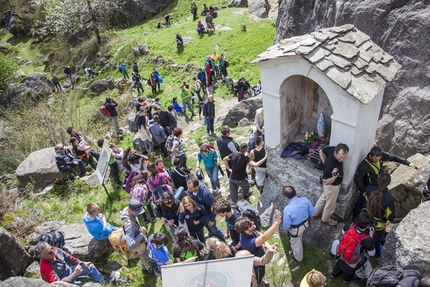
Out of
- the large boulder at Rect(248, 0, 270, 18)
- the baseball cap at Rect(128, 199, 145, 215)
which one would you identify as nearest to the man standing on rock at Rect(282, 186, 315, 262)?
the baseball cap at Rect(128, 199, 145, 215)

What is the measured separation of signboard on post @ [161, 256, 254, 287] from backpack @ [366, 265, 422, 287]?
6.14 feet

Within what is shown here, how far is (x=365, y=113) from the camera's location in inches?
242

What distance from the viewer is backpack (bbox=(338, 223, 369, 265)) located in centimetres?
530

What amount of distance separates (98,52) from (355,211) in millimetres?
24570

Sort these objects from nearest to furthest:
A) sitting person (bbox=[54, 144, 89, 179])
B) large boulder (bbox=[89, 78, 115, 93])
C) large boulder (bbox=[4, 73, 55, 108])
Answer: sitting person (bbox=[54, 144, 89, 179]) → large boulder (bbox=[4, 73, 55, 108]) → large boulder (bbox=[89, 78, 115, 93])

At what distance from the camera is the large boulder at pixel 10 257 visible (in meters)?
6.27

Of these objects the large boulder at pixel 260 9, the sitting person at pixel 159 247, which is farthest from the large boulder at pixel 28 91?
the sitting person at pixel 159 247

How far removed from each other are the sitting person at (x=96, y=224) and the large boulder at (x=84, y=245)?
0.29m

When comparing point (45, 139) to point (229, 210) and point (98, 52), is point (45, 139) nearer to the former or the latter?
point (229, 210)

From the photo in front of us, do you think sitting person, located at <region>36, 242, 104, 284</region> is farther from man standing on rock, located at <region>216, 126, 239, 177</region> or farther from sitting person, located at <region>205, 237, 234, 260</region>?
man standing on rock, located at <region>216, 126, 239, 177</region>

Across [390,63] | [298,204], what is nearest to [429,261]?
[298,204]

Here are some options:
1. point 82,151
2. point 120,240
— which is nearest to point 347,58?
point 120,240

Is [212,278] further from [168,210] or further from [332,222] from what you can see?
[332,222]

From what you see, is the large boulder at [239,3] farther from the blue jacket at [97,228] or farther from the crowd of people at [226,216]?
the blue jacket at [97,228]
